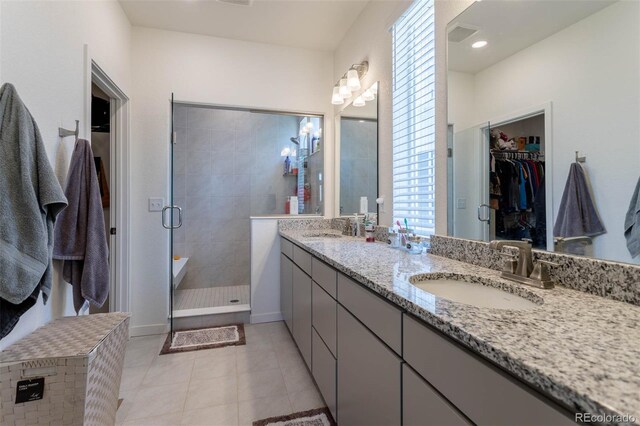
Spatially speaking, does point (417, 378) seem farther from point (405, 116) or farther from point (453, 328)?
point (405, 116)

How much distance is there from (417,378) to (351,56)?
2.57m

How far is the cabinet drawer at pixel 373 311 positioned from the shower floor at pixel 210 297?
2.14m

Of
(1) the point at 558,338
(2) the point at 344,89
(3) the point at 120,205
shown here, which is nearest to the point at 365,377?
(1) the point at 558,338

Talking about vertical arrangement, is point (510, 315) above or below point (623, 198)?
below

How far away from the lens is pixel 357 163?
2.58m

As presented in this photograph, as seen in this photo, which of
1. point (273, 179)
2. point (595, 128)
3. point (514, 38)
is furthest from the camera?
point (273, 179)

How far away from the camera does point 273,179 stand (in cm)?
373

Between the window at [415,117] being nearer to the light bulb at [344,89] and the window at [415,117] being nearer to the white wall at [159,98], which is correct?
the light bulb at [344,89]

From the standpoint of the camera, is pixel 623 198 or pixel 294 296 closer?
pixel 623 198

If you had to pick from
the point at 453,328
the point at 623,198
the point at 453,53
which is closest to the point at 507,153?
the point at 623,198

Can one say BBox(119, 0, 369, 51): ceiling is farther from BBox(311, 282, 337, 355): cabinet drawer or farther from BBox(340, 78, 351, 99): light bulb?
BBox(311, 282, 337, 355): cabinet drawer

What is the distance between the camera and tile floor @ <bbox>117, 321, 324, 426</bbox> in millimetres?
1587

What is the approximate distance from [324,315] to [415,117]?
50.8 inches

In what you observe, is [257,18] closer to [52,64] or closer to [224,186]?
[52,64]
